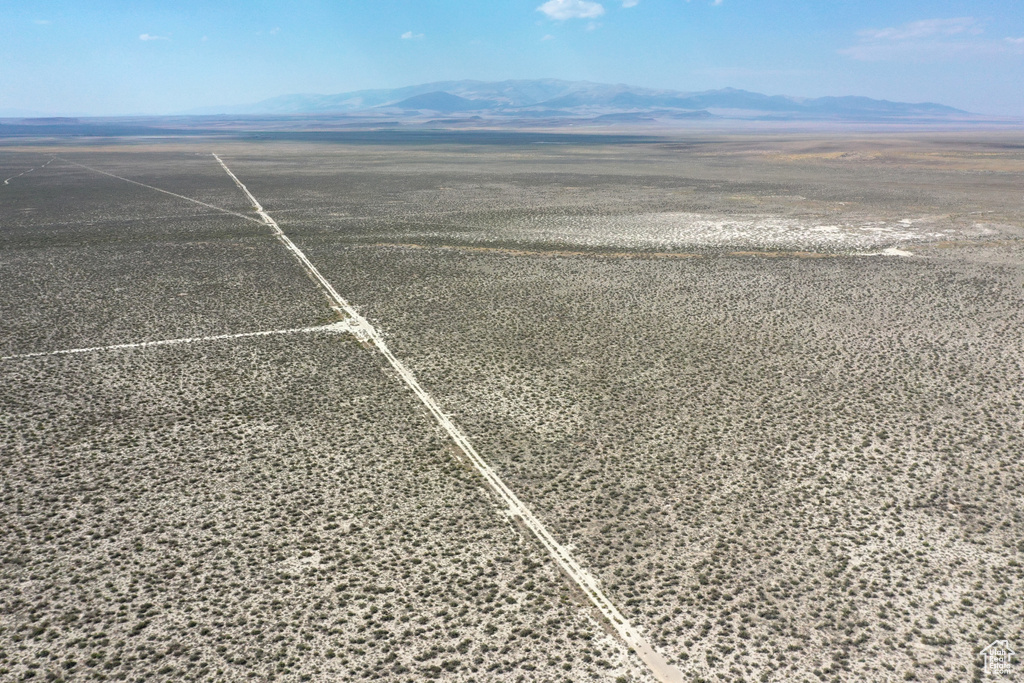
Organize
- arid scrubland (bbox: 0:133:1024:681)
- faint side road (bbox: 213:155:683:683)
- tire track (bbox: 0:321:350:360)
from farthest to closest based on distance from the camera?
tire track (bbox: 0:321:350:360), arid scrubland (bbox: 0:133:1024:681), faint side road (bbox: 213:155:683:683)

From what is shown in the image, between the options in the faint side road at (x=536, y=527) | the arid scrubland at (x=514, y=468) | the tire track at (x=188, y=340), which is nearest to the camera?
the faint side road at (x=536, y=527)

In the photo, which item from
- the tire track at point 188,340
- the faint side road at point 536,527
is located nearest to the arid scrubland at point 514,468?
the faint side road at point 536,527

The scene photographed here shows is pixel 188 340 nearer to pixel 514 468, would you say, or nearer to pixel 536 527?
A: pixel 514 468

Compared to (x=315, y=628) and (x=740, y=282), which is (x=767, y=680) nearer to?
(x=315, y=628)

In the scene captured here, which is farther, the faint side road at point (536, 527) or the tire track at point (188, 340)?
the tire track at point (188, 340)

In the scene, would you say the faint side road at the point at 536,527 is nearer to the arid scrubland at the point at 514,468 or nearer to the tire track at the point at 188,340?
the arid scrubland at the point at 514,468

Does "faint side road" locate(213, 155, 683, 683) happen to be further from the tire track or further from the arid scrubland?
the tire track

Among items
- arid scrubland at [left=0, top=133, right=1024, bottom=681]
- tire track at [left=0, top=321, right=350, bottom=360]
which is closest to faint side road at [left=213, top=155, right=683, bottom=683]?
arid scrubland at [left=0, top=133, right=1024, bottom=681]
